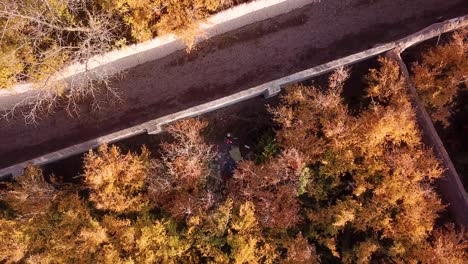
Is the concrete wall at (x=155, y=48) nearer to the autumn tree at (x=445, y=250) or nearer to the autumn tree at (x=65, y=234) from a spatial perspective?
the autumn tree at (x=65, y=234)

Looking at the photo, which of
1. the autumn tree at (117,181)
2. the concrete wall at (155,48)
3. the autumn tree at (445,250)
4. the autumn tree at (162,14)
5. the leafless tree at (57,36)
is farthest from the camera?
the concrete wall at (155,48)

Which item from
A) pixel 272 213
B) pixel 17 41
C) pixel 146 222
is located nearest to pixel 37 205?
pixel 146 222

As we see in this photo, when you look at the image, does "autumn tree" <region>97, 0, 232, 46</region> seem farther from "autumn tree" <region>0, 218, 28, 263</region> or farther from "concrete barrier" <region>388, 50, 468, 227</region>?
"concrete barrier" <region>388, 50, 468, 227</region>

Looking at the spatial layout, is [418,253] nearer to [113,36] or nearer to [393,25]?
[393,25]

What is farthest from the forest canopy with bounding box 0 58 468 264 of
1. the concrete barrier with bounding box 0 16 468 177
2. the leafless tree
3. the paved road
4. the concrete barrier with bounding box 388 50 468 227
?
the leafless tree

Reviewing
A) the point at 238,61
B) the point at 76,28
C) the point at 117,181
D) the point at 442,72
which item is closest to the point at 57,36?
the point at 76,28

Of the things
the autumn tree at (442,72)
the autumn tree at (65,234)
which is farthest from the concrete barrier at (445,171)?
the autumn tree at (65,234)
